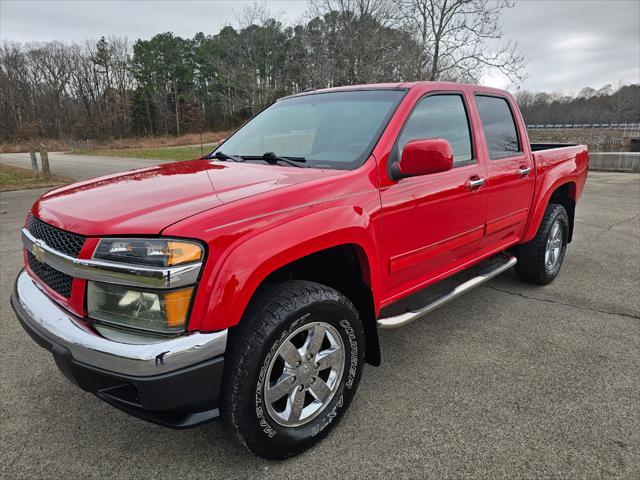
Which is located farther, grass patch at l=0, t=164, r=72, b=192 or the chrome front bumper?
grass patch at l=0, t=164, r=72, b=192

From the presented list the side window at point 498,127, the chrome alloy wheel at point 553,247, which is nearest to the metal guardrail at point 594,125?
the chrome alloy wheel at point 553,247

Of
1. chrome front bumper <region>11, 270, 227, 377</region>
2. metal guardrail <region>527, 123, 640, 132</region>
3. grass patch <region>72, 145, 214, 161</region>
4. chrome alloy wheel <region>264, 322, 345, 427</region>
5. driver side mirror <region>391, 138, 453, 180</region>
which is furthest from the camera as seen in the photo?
metal guardrail <region>527, 123, 640, 132</region>

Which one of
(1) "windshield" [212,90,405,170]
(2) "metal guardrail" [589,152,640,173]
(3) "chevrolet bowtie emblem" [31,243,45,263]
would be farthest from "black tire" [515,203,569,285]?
(2) "metal guardrail" [589,152,640,173]

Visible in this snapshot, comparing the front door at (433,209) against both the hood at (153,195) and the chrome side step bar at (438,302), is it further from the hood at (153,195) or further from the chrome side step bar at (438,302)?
the hood at (153,195)

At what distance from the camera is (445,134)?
304 cm

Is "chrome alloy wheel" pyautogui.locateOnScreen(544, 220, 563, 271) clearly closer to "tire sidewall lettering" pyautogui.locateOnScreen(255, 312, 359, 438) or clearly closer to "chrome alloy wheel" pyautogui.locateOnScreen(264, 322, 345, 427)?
"tire sidewall lettering" pyautogui.locateOnScreen(255, 312, 359, 438)

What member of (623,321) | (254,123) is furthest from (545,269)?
(254,123)

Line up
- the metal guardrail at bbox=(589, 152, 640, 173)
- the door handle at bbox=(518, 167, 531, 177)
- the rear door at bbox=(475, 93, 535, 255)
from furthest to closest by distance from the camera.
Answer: the metal guardrail at bbox=(589, 152, 640, 173), the door handle at bbox=(518, 167, 531, 177), the rear door at bbox=(475, 93, 535, 255)

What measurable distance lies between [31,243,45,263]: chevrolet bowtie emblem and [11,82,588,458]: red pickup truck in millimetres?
15

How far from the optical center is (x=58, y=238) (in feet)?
6.57

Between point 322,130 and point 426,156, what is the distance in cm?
83

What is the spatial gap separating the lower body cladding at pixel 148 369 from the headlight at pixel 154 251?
304 mm

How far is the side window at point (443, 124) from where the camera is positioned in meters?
2.77

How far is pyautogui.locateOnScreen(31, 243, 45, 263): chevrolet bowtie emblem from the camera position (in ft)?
6.83
